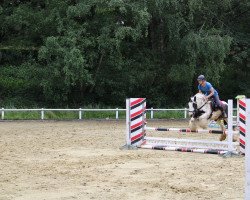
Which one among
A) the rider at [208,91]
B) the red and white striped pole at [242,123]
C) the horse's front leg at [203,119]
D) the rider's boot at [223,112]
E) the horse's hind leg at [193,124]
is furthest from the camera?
the rider's boot at [223,112]

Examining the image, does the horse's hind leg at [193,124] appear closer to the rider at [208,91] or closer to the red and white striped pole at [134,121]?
the rider at [208,91]

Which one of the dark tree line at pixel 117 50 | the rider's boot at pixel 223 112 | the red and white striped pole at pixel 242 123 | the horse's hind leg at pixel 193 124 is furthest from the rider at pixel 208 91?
the dark tree line at pixel 117 50

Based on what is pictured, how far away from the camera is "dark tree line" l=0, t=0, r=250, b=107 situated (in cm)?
3150

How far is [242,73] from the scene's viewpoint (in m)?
39.8

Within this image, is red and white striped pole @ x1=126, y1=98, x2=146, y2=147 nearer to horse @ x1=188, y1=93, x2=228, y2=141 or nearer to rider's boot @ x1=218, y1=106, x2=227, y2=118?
horse @ x1=188, y1=93, x2=228, y2=141

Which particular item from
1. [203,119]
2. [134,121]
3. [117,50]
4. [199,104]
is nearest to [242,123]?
[203,119]

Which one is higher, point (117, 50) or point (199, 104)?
point (117, 50)

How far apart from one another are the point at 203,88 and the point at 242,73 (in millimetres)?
25793

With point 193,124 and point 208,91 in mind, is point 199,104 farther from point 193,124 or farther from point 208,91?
point 208,91

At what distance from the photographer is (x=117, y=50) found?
1275 inches

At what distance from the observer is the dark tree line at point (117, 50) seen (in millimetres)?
31500

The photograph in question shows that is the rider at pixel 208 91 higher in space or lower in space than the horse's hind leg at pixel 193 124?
higher

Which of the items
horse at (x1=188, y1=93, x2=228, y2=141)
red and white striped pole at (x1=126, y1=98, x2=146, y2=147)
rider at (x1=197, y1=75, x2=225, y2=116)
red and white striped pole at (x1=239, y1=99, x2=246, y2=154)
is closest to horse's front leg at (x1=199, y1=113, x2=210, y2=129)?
horse at (x1=188, y1=93, x2=228, y2=141)

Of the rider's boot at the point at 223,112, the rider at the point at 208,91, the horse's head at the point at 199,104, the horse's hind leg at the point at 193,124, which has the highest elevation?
the rider at the point at 208,91
